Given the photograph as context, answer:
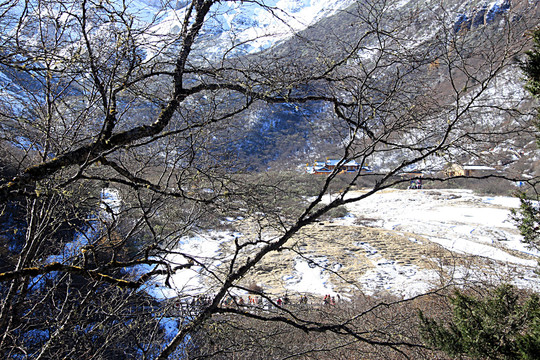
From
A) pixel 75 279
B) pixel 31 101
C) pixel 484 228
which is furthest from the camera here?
pixel 484 228

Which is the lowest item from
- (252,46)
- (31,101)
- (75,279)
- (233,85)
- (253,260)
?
(75,279)

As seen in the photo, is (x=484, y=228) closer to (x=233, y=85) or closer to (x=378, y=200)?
(x=378, y=200)

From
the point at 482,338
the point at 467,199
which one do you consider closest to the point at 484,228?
the point at 467,199

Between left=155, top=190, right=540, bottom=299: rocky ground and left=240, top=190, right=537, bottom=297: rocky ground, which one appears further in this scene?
left=240, top=190, right=537, bottom=297: rocky ground

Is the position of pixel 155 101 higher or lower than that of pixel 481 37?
higher

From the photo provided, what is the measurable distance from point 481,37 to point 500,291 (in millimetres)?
4520

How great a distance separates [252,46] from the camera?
2.88 metres

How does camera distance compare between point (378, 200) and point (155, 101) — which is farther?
point (378, 200)

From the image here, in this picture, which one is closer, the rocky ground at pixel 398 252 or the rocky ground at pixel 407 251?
the rocky ground at pixel 398 252

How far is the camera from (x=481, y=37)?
293 cm

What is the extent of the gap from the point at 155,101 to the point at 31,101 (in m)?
1.67

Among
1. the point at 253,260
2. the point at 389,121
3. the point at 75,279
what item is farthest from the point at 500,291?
the point at 75,279

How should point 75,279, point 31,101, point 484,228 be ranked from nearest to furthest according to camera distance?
point 31,101
point 75,279
point 484,228

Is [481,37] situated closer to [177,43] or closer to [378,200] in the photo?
[177,43]
